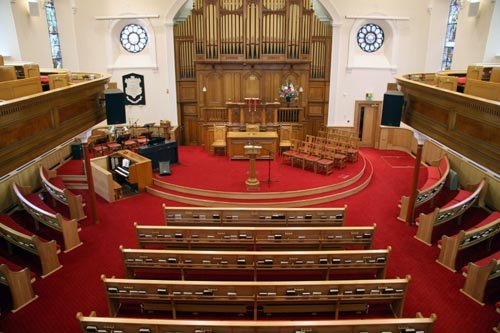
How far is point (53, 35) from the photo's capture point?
1458 cm

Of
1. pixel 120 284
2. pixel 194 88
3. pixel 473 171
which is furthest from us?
pixel 194 88

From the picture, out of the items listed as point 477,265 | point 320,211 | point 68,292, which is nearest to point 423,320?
point 477,265

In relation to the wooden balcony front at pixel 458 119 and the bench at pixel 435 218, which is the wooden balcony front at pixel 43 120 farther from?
the bench at pixel 435 218

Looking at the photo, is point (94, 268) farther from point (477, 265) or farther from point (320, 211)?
point (477, 265)

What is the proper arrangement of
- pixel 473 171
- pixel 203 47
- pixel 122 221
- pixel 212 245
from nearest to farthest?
pixel 212 245
pixel 122 221
pixel 473 171
pixel 203 47

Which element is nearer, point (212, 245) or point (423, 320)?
point (423, 320)

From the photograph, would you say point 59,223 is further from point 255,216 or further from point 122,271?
point 255,216

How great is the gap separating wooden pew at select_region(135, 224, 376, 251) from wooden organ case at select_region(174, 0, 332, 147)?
828cm

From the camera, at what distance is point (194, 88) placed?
55.0 feet

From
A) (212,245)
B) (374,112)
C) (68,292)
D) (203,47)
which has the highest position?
(203,47)

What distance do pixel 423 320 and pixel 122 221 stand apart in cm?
747

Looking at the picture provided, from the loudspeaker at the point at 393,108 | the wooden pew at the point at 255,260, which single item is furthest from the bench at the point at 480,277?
the loudspeaker at the point at 393,108

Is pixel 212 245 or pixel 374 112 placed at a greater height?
pixel 374 112

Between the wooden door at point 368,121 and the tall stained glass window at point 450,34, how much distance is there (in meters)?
2.92
